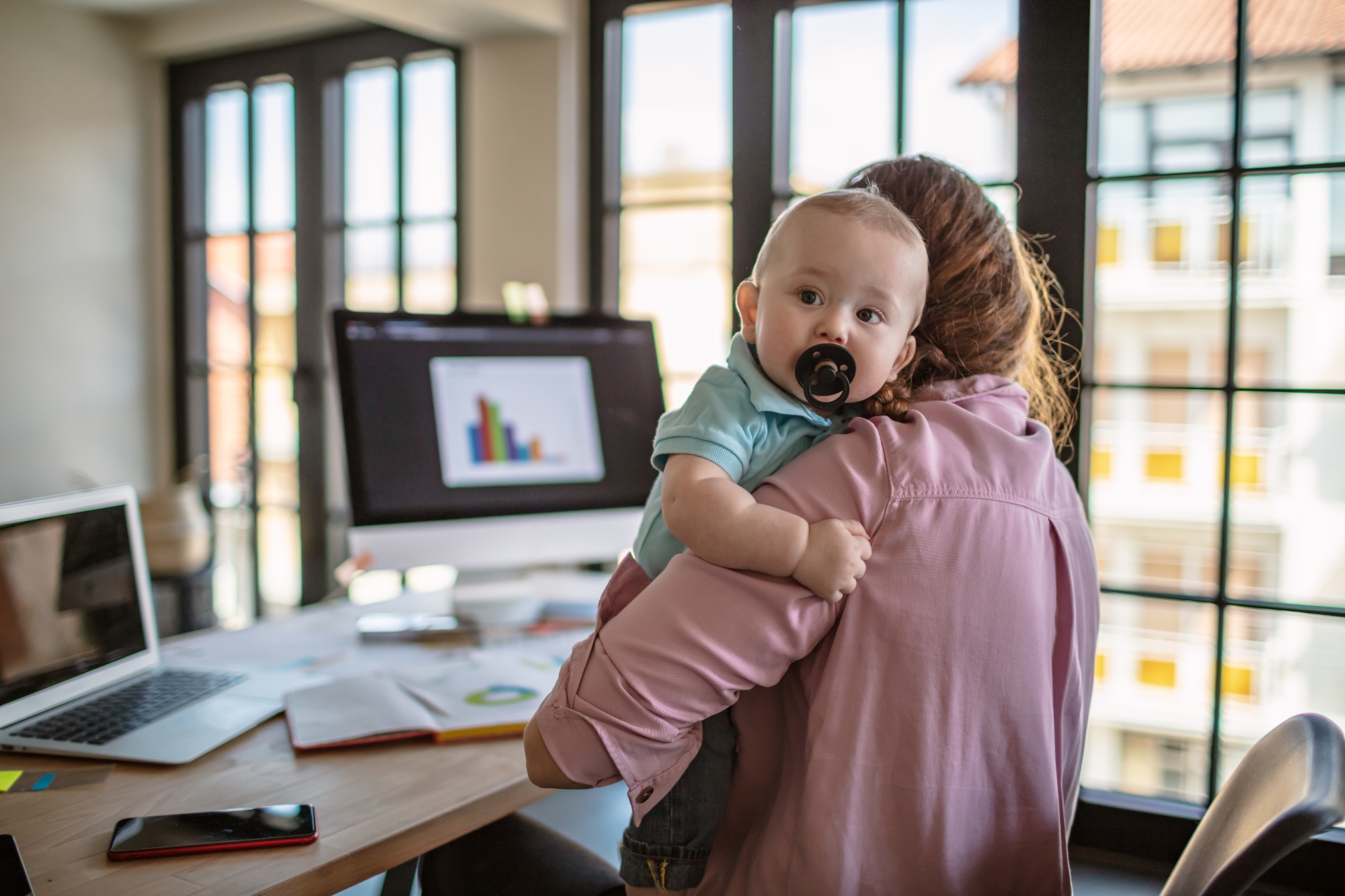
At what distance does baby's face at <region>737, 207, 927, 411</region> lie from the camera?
745mm

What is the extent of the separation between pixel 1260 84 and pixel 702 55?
44.2 ft

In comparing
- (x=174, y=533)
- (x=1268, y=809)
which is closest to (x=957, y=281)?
(x=1268, y=809)

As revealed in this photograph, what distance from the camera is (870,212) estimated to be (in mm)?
752

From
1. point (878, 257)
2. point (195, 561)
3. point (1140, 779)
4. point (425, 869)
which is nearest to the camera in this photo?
point (878, 257)

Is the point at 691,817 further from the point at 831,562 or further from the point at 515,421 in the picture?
the point at 515,421

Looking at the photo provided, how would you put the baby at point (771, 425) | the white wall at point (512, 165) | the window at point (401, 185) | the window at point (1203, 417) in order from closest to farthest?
1. the baby at point (771, 425)
2. the white wall at point (512, 165)
3. the window at point (401, 185)
4. the window at point (1203, 417)

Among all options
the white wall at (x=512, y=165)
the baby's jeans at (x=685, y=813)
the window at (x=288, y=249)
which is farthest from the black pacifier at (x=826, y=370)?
the window at (x=288, y=249)

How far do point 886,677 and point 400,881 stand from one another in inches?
28.9

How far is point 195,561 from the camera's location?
10.3ft

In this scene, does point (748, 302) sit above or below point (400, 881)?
above

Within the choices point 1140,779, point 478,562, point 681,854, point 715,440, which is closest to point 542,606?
point 478,562

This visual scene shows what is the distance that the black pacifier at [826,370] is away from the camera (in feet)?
2.44

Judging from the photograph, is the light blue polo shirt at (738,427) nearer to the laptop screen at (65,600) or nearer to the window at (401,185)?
the laptop screen at (65,600)

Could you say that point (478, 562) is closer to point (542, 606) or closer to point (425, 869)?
point (542, 606)
